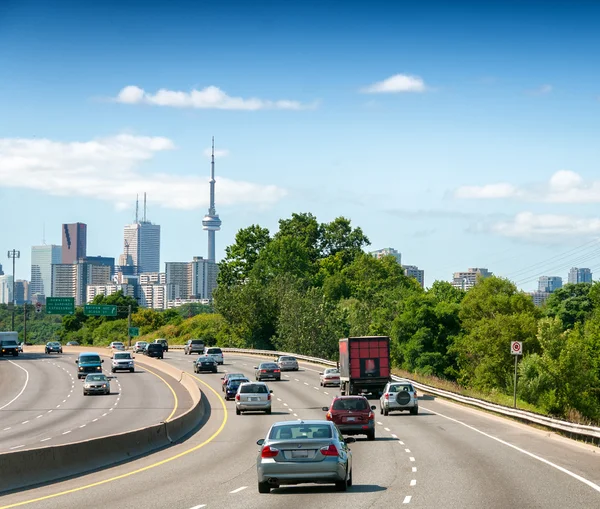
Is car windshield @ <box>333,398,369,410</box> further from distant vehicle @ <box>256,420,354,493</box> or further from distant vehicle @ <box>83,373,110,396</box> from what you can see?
distant vehicle @ <box>83,373,110,396</box>

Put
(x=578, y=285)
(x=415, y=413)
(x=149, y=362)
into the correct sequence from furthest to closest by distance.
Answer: (x=578, y=285)
(x=149, y=362)
(x=415, y=413)

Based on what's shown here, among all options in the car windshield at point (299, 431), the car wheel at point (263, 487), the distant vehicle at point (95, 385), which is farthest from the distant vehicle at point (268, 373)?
the car wheel at point (263, 487)

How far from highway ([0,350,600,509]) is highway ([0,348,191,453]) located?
21.7 feet

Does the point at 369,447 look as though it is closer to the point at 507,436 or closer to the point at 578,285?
the point at 507,436

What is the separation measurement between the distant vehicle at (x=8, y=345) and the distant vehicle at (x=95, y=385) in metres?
55.7

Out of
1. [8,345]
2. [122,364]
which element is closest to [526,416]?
[122,364]

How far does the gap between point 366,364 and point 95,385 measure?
22214 mm

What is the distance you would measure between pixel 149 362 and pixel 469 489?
87.6 meters

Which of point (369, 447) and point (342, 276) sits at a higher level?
point (342, 276)

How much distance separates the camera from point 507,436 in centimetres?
3794

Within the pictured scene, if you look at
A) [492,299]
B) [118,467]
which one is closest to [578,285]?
[492,299]

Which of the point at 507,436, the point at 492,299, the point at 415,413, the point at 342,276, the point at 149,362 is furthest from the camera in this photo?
the point at 342,276

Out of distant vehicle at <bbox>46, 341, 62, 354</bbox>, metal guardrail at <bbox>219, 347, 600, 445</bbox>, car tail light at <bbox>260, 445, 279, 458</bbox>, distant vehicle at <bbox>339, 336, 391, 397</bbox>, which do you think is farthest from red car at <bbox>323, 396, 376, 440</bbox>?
distant vehicle at <bbox>46, 341, 62, 354</bbox>

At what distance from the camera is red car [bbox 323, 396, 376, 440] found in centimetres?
3575
